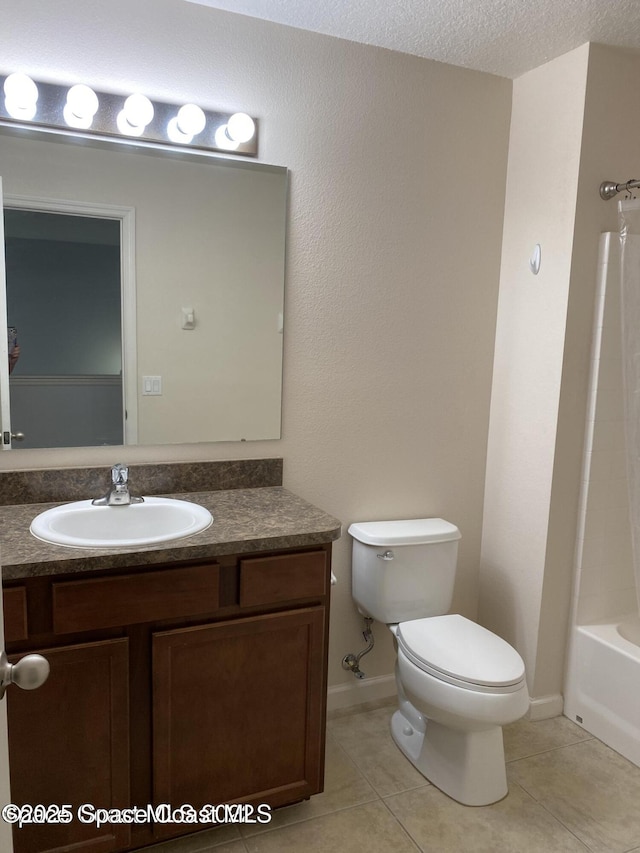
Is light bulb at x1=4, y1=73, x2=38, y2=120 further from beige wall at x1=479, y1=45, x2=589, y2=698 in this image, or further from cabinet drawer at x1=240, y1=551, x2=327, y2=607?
beige wall at x1=479, y1=45, x2=589, y2=698

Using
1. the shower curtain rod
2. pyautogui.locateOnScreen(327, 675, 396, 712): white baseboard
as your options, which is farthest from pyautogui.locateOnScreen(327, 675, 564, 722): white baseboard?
the shower curtain rod

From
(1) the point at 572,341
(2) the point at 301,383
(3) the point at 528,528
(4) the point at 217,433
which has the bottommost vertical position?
(3) the point at 528,528

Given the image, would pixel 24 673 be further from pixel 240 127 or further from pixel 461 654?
pixel 240 127

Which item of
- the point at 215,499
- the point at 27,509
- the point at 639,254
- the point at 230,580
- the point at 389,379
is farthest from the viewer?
the point at 389,379

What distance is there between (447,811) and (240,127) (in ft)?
7.11

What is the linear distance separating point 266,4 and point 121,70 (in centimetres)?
48

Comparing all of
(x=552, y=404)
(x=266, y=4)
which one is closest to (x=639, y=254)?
(x=552, y=404)

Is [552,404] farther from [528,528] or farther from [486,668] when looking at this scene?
[486,668]

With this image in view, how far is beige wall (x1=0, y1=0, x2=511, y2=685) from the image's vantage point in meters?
2.00

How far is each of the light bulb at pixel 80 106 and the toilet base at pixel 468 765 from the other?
2.10 m

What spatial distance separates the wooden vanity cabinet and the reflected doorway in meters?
0.60

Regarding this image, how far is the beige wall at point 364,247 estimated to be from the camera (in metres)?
2.00

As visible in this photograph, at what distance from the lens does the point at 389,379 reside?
2412mm

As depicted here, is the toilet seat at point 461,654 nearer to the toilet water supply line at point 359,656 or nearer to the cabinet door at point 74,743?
the toilet water supply line at point 359,656
